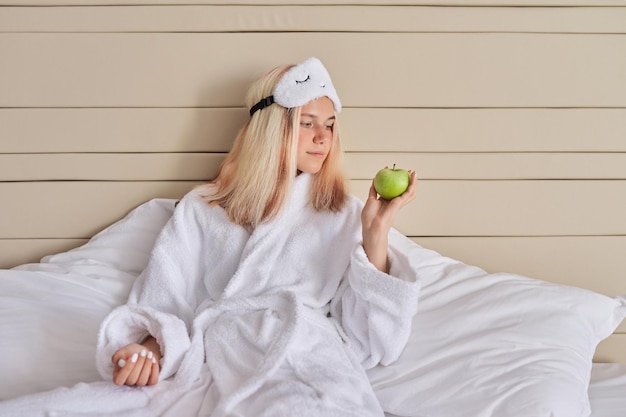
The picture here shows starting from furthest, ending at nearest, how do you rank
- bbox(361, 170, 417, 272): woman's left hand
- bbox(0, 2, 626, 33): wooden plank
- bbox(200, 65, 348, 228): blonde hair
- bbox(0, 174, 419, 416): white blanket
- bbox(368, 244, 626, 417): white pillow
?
1. bbox(0, 2, 626, 33): wooden plank
2. bbox(200, 65, 348, 228): blonde hair
3. bbox(361, 170, 417, 272): woman's left hand
4. bbox(368, 244, 626, 417): white pillow
5. bbox(0, 174, 419, 416): white blanket

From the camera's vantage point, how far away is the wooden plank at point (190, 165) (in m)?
1.78

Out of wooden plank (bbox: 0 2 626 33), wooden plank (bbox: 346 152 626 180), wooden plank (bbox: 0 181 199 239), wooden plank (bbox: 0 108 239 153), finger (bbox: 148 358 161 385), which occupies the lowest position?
finger (bbox: 148 358 161 385)

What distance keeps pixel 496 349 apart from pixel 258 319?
548 mm

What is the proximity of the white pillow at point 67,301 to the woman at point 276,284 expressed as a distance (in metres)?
0.12

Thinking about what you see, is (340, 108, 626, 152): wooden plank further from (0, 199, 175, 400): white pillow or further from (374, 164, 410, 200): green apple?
(0, 199, 175, 400): white pillow

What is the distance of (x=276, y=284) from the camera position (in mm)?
1511

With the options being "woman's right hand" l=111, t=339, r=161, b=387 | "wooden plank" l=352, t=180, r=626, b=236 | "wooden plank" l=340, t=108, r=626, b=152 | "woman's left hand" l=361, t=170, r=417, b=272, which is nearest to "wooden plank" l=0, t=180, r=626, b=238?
"wooden plank" l=352, t=180, r=626, b=236

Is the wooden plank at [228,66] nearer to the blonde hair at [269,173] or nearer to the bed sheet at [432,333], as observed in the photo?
the blonde hair at [269,173]

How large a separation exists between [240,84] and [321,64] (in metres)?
0.26

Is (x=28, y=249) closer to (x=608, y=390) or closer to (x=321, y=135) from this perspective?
(x=321, y=135)

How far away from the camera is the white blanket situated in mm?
1214

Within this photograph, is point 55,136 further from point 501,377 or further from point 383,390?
point 501,377

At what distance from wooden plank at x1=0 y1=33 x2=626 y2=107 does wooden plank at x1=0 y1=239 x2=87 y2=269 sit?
393mm

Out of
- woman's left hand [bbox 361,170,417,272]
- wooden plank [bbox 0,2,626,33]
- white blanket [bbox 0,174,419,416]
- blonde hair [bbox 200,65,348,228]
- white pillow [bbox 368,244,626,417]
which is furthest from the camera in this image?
wooden plank [bbox 0,2,626,33]
